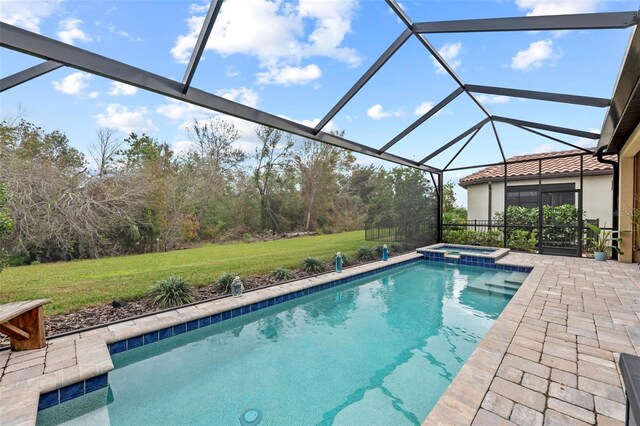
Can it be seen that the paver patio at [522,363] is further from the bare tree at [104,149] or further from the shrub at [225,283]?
the bare tree at [104,149]

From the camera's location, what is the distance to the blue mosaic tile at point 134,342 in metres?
3.66

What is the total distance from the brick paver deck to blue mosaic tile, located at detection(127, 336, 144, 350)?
356 cm

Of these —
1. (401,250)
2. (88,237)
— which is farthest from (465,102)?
(88,237)

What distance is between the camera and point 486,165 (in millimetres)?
10508

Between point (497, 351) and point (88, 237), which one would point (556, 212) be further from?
point (88, 237)

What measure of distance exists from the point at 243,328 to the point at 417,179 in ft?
28.1

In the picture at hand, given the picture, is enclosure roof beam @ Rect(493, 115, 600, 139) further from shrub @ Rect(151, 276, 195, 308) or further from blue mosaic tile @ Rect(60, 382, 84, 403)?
blue mosaic tile @ Rect(60, 382, 84, 403)

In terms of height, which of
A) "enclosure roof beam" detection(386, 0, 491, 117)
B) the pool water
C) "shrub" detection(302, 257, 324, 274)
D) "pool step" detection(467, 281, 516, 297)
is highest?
"enclosure roof beam" detection(386, 0, 491, 117)

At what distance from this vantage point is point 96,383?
112 inches

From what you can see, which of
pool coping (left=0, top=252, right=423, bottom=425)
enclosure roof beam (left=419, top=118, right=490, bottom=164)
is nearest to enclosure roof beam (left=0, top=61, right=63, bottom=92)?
pool coping (left=0, top=252, right=423, bottom=425)

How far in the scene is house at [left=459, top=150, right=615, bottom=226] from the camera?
10070mm

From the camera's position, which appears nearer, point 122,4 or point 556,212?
point 122,4

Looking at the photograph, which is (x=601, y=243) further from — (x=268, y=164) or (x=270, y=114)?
(x=268, y=164)

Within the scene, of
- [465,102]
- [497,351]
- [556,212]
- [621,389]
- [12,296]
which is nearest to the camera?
[621,389]
